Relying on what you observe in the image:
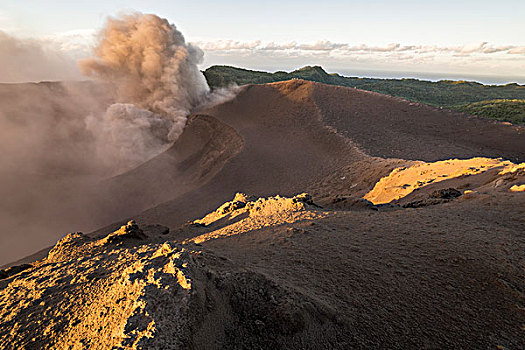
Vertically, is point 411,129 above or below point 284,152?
above

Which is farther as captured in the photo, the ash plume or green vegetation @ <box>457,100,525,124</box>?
green vegetation @ <box>457,100,525,124</box>

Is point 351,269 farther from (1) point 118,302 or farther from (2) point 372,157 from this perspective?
(2) point 372,157

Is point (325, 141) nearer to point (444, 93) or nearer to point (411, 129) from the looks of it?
point (411, 129)

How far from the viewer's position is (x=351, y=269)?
3.13m

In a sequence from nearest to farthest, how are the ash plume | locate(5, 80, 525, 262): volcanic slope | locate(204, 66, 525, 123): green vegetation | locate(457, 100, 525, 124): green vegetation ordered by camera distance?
locate(5, 80, 525, 262): volcanic slope
the ash plume
locate(457, 100, 525, 124): green vegetation
locate(204, 66, 525, 123): green vegetation

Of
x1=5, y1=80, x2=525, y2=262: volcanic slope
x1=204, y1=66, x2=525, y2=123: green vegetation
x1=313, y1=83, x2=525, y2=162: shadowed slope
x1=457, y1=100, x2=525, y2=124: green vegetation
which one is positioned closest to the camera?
x1=5, y1=80, x2=525, y2=262: volcanic slope

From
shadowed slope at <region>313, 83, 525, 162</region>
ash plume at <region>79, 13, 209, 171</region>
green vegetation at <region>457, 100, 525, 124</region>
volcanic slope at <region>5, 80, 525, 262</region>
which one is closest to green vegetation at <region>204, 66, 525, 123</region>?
green vegetation at <region>457, 100, 525, 124</region>

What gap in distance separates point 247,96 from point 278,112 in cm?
389

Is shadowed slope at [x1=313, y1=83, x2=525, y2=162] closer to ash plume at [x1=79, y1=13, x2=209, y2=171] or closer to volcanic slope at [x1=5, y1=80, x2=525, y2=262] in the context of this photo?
volcanic slope at [x1=5, y1=80, x2=525, y2=262]

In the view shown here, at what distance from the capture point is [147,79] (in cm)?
2216

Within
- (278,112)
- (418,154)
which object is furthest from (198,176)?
(418,154)

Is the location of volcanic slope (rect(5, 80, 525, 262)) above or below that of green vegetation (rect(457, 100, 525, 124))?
below

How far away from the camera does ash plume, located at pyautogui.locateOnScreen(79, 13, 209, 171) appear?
19.6 meters

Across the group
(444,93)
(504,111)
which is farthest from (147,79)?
(444,93)
